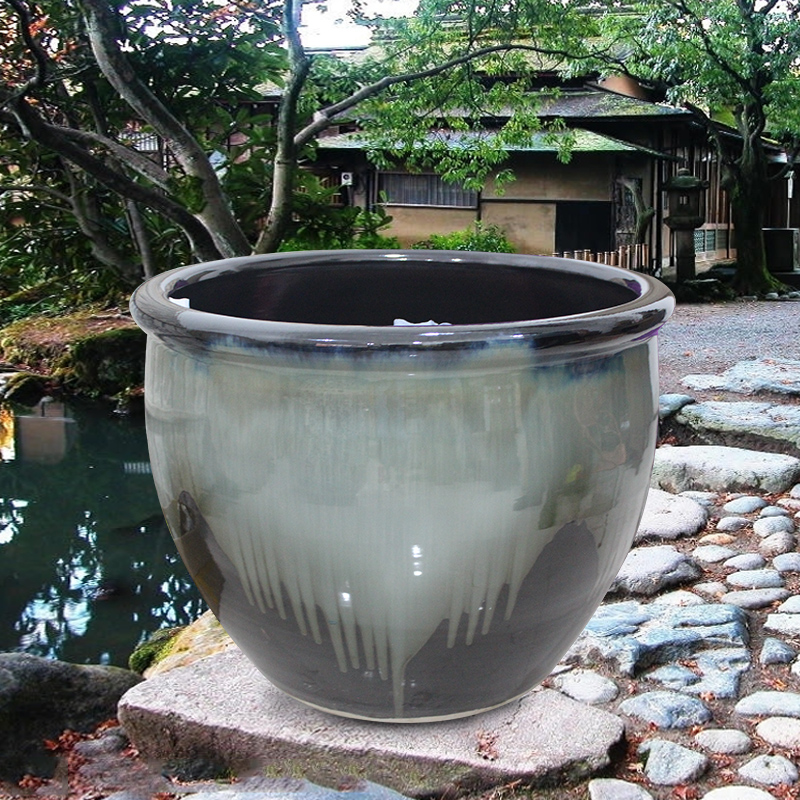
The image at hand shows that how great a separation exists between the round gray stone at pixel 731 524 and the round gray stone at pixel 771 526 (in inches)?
1.9

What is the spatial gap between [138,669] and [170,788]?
1.73 metres

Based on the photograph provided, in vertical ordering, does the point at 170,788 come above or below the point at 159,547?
above

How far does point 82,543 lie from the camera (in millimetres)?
6805

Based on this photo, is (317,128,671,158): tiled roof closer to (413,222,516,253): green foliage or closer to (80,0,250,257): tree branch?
(413,222,516,253): green foliage

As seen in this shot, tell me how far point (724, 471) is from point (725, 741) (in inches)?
86.5

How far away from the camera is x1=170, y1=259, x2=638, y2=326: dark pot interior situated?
264cm

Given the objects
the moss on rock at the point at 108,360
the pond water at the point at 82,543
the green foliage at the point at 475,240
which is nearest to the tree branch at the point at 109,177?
the pond water at the point at 82,543

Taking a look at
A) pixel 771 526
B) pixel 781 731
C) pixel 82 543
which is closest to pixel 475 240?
pixel 82 543

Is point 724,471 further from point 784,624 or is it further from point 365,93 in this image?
point 365,93

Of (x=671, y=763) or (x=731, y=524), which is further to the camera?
(x=731, y=524)

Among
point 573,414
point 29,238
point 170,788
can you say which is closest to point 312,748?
point 170,788

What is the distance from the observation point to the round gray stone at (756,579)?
10.7 feet

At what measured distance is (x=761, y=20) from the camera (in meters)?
13.2

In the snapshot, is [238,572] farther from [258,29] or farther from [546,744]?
[258,29]
